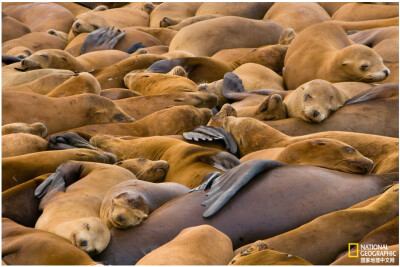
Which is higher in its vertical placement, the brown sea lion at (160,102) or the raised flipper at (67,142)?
the raised flipper at (67,142)

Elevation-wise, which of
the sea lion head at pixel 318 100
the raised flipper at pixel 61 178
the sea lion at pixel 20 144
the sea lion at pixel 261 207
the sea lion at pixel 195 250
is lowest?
the sea lion head at pixel 318 100

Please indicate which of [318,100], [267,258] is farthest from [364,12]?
[267,258]

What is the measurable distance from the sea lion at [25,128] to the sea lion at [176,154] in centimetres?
37

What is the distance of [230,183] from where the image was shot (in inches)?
164

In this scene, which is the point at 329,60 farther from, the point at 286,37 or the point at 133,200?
the point at 133,200

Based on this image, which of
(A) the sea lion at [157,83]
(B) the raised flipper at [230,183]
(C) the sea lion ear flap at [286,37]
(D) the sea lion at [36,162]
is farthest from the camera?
(C) the sea lion ear flap at [286,37]

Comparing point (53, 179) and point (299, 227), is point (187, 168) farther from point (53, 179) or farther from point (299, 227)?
point (299, 227)

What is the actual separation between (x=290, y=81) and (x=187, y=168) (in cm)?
313

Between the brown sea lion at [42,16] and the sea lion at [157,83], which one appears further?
the brown sea lion at [42,16]

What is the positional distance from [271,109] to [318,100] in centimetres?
43

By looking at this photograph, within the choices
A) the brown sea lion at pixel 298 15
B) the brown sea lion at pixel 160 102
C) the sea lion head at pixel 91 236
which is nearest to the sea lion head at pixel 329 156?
the sea lion head at pixel 91 236

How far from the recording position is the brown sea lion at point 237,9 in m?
12.0

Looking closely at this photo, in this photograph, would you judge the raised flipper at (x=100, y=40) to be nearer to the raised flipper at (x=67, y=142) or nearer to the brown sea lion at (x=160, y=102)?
the brown sea lion at (x=160, y=102)

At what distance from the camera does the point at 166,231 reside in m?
3.97
